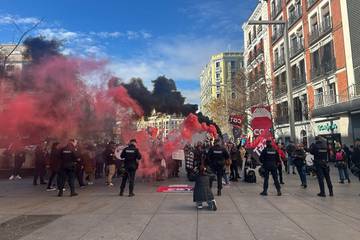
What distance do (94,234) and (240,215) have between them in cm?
317

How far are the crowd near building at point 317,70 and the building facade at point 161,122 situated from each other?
10.6m

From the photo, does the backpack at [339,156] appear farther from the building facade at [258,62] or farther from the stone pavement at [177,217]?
the building facade at [258,62]

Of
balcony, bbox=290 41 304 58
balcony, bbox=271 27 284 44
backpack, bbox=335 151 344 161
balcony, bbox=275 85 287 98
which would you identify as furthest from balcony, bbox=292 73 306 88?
backpack, bbox=335 151 344 161

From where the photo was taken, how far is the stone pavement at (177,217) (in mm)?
6199

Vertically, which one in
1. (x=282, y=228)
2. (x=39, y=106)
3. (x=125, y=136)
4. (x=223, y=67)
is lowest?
(x=282, y=228)

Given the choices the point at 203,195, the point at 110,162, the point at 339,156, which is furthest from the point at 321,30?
the point at 203,195

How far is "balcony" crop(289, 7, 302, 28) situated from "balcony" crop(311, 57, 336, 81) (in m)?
6.22

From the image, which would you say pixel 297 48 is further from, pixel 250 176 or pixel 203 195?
pixel 203 195

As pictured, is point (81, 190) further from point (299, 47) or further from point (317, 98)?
point (299, 47)

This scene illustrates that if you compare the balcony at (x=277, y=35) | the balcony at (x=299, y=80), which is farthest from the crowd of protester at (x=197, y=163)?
the balcony at (x=277, y=35)

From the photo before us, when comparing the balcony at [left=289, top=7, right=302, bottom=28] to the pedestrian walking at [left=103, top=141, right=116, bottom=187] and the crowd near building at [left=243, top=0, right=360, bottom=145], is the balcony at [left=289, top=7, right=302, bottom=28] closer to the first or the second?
the crowd near building at [left=243, top=0, right=360, bottom=145]

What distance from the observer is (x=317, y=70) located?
30.7 meters

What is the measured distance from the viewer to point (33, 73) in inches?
511

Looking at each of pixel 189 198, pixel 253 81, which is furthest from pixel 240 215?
pixel 253 81
